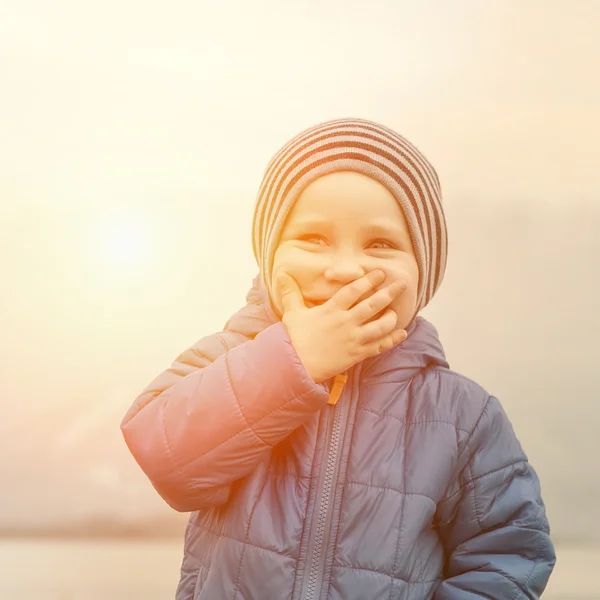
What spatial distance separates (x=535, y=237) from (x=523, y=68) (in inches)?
12.5

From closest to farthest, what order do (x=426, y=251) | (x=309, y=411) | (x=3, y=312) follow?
(x=309, y=411), (x=426, y=251), (x=3, y=312)

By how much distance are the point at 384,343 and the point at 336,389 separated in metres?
0.08

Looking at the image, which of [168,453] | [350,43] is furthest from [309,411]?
[350,43]

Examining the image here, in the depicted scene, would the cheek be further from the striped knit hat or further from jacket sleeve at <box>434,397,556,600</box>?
jacket sleeve at <box>434,397,556,600</box>

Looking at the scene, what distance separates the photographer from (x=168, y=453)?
2.45ft

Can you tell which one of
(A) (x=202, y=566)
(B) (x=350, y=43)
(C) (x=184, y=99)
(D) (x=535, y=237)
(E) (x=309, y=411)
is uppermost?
(B) (x=350, y=43)

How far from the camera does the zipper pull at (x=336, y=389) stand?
2.66 ft

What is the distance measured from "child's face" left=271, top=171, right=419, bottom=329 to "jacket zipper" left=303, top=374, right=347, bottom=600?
0.11 metres

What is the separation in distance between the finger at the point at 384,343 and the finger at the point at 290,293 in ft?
0.29

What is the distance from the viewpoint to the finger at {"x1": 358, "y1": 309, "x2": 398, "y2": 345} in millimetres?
765

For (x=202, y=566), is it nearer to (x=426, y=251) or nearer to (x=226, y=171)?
(x=426, y=251)

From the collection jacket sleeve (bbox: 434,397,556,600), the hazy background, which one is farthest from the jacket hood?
the hazy background

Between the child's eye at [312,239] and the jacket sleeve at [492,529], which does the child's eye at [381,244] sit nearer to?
the child's eye at [312,239]

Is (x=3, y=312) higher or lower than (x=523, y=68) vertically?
lower
